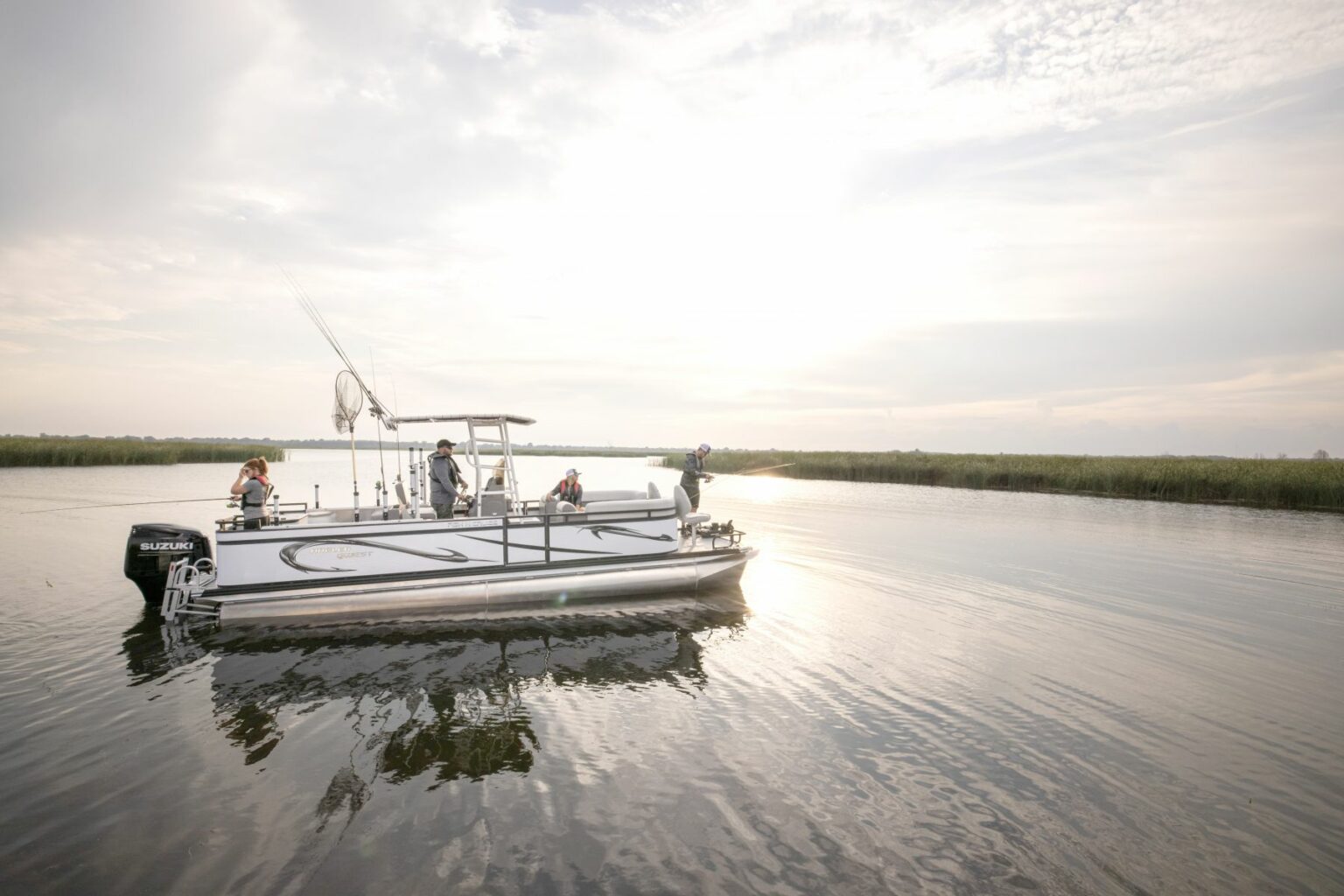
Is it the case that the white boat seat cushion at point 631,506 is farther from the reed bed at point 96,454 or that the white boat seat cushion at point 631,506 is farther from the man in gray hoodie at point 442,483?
the reed bed at point 96,454

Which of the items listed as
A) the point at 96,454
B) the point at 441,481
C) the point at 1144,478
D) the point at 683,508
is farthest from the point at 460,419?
the point at 96,454

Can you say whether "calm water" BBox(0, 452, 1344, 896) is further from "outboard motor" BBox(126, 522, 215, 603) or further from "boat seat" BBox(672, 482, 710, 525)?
"boat seat" BBox(672, 482, 710, 525)

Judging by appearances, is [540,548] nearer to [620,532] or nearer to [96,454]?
[620,532]

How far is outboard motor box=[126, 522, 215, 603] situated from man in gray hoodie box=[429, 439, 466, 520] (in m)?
3.55

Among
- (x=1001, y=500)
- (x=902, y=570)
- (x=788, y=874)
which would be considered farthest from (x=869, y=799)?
(x=1001, y=500)

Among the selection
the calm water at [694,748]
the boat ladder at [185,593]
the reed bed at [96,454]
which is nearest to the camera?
the calm water at [694,748]

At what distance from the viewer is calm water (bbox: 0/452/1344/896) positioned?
4594 millimetres

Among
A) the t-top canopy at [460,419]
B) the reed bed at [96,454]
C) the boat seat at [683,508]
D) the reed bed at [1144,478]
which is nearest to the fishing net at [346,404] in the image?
the t-top canopy at [460,419]

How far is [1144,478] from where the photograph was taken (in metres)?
31.6

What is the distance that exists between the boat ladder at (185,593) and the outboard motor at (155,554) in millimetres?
365

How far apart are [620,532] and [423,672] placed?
4.47 metres

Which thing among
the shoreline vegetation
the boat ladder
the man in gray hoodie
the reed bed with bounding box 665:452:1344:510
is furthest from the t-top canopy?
the reed bed with bounding box 665:452:1344:510

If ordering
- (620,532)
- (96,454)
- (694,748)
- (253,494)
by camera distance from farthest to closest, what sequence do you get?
(96,454)
(620,532)
(253,494)
(694,748)

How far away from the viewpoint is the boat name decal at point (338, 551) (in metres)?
10.1
